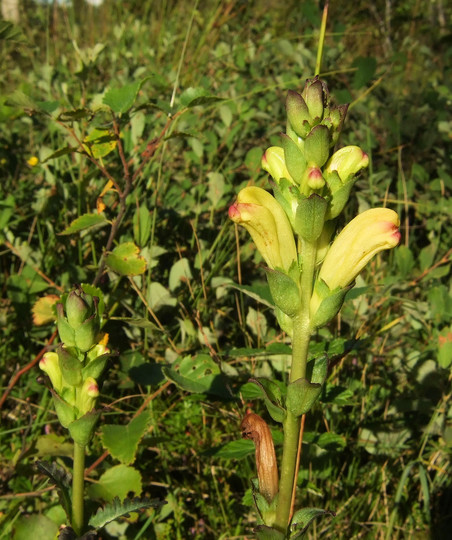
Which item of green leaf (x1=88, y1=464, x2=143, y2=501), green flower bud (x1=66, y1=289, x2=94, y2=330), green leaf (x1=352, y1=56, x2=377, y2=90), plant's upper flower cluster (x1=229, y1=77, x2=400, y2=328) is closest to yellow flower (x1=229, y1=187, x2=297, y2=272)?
plant's upper flower cluster (x1=229, y1=77, x2=400, y2=328)

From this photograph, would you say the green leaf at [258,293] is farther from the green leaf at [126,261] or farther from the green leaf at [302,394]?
the green leaf at [302,394]

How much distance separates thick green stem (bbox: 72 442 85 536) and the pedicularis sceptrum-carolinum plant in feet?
1.18

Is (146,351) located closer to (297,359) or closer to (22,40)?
(297,359)

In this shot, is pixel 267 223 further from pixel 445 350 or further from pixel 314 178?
pixel 445 350

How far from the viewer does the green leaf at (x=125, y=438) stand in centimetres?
134

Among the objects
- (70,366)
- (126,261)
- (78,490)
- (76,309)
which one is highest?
(76,309)

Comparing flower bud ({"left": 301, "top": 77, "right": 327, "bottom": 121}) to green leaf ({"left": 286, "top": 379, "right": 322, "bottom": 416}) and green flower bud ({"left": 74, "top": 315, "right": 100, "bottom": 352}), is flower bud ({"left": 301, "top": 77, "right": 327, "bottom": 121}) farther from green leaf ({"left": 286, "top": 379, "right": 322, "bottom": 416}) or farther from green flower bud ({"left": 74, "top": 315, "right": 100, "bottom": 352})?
green flower bud ({"left": 74, "top": 315, "right": 100, "bottom": 352})

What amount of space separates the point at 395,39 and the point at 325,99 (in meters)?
7.14

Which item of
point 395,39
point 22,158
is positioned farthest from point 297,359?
point 395,39

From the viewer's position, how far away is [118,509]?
3.74 ft

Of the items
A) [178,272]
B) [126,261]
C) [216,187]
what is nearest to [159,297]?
[178,272]

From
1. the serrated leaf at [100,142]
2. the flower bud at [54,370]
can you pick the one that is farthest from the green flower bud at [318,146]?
the serrated leaf at [100,142]

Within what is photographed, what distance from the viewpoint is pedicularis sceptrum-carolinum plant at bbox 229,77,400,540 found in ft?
3.34

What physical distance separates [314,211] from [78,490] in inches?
28.8
